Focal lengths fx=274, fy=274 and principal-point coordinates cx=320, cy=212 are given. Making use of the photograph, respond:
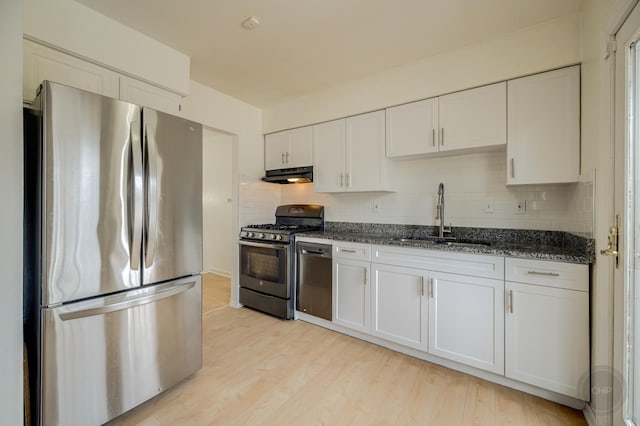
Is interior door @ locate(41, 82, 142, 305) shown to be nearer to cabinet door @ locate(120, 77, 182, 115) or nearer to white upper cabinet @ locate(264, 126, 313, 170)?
cabinet door @ locate(120, 77, 182, 115)

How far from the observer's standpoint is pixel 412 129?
103 inches

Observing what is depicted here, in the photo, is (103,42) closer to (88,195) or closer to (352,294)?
(88,195)

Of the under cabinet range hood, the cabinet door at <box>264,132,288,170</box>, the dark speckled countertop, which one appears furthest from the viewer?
the cabinet door at <box>264,132,288,170</box>

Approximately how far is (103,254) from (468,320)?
7.96ft

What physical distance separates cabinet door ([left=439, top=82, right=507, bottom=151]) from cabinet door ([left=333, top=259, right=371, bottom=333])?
1364 mm

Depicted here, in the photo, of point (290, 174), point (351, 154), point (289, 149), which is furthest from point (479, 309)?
point (289, 149)

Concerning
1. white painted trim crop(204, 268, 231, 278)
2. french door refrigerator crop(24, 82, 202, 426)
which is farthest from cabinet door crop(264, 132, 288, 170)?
white painted trim crop(204, 268, 231, 278)

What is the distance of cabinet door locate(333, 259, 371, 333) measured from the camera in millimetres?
2559

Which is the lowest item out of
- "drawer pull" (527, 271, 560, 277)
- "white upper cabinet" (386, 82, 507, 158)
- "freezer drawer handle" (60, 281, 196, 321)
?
"freezer drawer handle" (60, 281, 196, 321)

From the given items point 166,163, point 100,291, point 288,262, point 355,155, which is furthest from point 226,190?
point 100,291

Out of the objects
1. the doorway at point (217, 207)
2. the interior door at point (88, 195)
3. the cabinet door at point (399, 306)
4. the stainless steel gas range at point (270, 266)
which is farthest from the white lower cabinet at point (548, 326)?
the doorway at point (217, 207)

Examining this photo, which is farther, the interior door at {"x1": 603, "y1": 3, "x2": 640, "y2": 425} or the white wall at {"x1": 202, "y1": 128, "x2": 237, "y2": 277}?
the white wall at {"x1": 202, "y1": 128, "x2": 237, "y2": 277}

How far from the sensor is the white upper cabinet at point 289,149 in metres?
A: 3.43

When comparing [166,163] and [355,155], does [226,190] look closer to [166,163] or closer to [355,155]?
[355,155]
